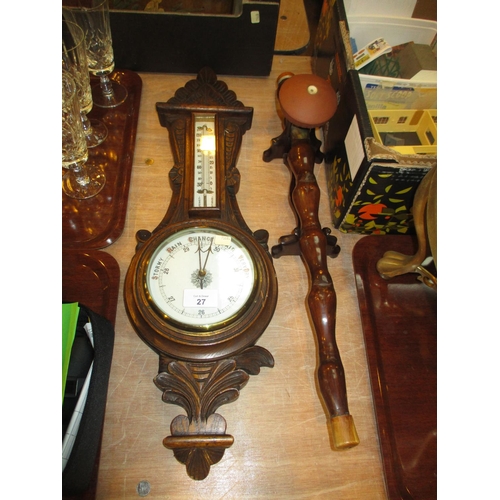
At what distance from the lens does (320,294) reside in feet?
2.17

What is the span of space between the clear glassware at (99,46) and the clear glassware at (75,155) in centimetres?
15

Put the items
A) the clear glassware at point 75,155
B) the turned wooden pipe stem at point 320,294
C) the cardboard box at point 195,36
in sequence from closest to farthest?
1. the turned wooden pipe stem at point 320,294
2. the clear glassware at point 75,155
3. the cardboard box at point 195,36

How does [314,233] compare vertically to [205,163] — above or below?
below

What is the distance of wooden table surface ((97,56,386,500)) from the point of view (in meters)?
0.59

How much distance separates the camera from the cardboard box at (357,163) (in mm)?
636

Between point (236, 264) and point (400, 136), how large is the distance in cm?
43

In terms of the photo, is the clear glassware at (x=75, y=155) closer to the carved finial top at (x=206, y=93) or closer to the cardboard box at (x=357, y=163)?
the carved finial top at (x=206, y=93)

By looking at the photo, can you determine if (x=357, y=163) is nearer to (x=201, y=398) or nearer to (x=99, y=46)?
(x=201, y=398)

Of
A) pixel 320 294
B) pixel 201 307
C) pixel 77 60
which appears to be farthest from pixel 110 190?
pixel 320 294

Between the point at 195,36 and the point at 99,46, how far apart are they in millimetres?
194

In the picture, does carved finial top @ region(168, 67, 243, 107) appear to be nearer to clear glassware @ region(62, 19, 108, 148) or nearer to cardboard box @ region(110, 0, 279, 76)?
cardboard box @ region(110, 0, 279, 76)

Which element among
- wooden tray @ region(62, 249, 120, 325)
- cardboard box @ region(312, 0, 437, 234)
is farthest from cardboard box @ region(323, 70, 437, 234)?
wooden tray @ region(62, 249, 120, 325)

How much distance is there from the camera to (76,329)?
616mm

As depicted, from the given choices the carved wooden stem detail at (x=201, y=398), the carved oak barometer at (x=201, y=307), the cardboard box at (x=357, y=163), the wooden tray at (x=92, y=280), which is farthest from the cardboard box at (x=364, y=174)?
the wooden tray at (x=92, y=280)
